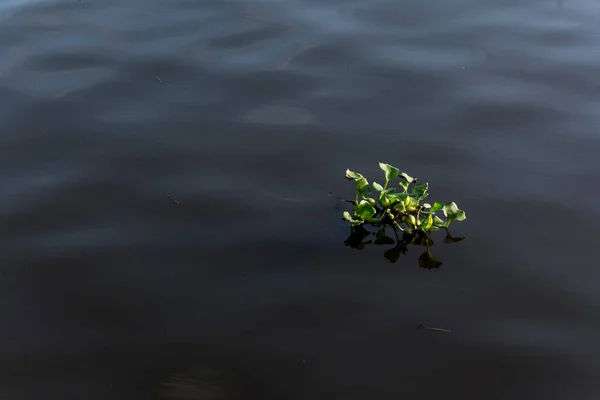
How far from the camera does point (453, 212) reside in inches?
116

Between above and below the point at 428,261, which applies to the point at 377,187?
above

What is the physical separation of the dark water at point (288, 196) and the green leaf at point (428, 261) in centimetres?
4

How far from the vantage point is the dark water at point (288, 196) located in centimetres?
253

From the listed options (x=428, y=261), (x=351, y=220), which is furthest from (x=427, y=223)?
(x=351, y=220)

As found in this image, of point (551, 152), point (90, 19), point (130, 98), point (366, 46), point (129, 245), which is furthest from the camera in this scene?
point (90, 19)

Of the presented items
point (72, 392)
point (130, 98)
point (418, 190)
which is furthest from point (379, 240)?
point (130, 98)

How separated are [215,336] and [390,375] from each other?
58cm

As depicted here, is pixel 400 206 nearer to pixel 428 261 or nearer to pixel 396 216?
pixel 396 216

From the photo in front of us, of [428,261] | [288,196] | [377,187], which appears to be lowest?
[428,261]

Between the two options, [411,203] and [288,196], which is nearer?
[411,203]

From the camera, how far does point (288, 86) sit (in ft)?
13.4

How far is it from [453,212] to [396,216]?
0.85ft

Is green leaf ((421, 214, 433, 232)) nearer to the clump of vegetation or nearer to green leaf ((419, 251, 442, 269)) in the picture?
→ the clump of vegetation

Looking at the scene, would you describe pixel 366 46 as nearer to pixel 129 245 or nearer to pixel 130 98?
pixel 130 98
